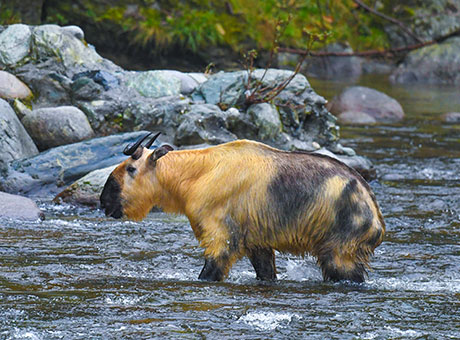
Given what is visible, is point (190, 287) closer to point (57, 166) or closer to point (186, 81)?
point (57, 166)

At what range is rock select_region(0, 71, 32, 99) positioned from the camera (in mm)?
11430

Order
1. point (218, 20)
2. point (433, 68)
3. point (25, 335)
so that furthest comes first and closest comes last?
point (433, 68) → point (218, 20) → point (25, 335)

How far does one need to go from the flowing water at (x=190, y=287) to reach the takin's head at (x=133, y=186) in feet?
1.78

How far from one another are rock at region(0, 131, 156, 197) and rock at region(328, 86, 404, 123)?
30.1 feet

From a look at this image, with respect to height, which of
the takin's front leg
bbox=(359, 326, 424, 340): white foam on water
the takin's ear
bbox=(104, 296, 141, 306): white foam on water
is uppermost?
the takin's ear

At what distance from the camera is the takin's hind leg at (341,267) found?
232 inches

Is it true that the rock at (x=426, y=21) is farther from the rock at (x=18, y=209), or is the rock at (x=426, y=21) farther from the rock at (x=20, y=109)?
the rock at (x=18, y=209)

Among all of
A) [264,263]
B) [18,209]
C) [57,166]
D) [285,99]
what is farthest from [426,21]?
[264,263]

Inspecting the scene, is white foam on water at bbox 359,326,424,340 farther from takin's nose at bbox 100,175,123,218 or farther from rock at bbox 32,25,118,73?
rock at bbox 32,25,118,73

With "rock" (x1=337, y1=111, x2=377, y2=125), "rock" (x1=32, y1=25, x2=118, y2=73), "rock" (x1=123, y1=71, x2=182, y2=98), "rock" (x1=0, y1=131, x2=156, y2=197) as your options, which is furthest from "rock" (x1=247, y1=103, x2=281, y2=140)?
"rock" (x1=337, y1=111, x2=377, y2=125)

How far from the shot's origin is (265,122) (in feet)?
38.4

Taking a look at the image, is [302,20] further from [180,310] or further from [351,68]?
[180,310]

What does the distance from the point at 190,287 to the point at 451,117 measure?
13.7m

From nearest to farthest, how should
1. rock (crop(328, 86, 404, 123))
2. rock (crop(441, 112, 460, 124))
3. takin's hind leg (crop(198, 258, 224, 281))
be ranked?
1. takin's hind leg (crop(198, 258, 224, 281))
2. rock (crop(441, 112, 460, 124))
3. rock (crop(328, 86, 404, 123))
